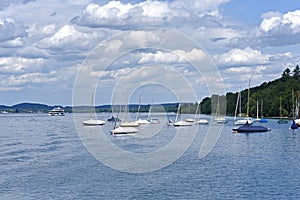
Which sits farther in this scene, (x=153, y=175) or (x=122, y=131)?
(x=122, y=131)

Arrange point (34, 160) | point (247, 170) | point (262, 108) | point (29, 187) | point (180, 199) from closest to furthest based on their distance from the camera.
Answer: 1. point (180, 199)
2. point (29, 187)
3. point (247, 170)
4. point (34, 160)
5. point (262, 108)

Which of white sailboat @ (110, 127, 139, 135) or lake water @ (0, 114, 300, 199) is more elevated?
white sailboat @ (110, 127, 139, 135)

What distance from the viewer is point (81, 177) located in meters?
50.4

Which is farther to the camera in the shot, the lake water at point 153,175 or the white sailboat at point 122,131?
the white sailboat at point 122,131

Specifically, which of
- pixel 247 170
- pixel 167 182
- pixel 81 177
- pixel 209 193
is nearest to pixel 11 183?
pixel 81 177

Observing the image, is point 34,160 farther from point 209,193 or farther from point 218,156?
point 209,193

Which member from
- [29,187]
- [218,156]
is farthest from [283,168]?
[29,187]

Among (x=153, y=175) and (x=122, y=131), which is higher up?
(x=122, y=131)

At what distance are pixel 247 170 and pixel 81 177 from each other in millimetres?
16185

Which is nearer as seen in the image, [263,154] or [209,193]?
[209,193]

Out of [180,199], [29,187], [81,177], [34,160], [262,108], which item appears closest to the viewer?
[180,199]

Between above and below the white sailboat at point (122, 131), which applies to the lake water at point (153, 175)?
below

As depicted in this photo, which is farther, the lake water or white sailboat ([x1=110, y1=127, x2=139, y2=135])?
white sailboat ([x1=110, y1=127, x2=139, y2=135])

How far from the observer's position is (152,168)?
56.6m
